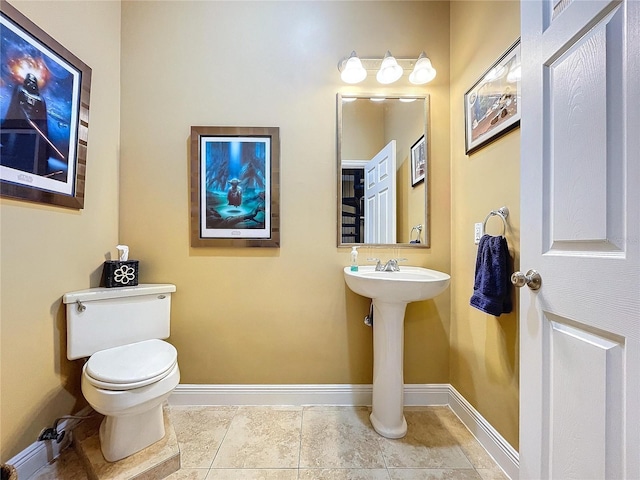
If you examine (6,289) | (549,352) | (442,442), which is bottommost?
(442,442)

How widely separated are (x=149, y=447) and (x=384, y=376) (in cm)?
116

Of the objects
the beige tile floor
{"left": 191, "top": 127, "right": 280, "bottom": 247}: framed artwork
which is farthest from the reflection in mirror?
the beige tile floor

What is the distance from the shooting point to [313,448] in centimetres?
124

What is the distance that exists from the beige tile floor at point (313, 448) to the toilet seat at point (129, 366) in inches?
18.4

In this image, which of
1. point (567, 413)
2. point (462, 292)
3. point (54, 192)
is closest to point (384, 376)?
point (462, 292)

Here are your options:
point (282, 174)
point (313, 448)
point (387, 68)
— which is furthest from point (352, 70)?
point (313, 448)

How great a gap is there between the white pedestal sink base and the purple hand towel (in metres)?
0.36

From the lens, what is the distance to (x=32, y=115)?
3.69ft

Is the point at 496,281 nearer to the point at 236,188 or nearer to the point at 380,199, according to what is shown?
the point at 380,199

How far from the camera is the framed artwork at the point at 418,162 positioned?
5.25ft

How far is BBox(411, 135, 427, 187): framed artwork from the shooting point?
160 cm

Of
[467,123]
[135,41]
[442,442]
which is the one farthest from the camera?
[135,41]

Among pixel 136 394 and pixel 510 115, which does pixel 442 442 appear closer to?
pixel 136 394

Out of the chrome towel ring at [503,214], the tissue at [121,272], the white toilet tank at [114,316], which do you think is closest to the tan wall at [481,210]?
the chrome towel ring at [503,214]
